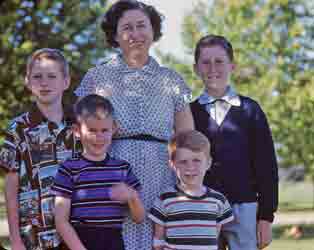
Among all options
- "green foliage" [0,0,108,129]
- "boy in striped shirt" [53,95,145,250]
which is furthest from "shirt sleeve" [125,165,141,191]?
"green foliage" [0,0,108,129]

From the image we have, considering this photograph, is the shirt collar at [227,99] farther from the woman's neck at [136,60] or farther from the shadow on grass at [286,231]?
the shadow on grass at [286,231]

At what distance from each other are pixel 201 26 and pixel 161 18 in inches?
923

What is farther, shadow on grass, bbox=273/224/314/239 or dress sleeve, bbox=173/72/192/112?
shadow on grass, bbox=273/224/314/239

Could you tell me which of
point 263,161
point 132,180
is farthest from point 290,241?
point 132,180

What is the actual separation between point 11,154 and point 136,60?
94 centimetres

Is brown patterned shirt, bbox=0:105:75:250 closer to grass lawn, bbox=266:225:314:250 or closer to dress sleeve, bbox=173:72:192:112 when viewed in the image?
dress sleeve, bbox=173:72:192:112

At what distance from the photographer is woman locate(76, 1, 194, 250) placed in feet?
15.6

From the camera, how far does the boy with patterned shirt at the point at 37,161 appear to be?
4543 millimetres

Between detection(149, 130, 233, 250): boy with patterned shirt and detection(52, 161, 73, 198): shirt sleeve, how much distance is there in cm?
53

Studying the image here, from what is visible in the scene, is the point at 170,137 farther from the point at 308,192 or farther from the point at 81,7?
the point at 308,192

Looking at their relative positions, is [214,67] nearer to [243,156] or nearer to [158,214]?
[243,156]

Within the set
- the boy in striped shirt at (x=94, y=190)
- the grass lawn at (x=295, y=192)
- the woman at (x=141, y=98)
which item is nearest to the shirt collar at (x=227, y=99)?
the woman at (x=141, y=98)

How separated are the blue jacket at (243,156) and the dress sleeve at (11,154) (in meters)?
1.32

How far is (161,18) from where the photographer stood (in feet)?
17.0
